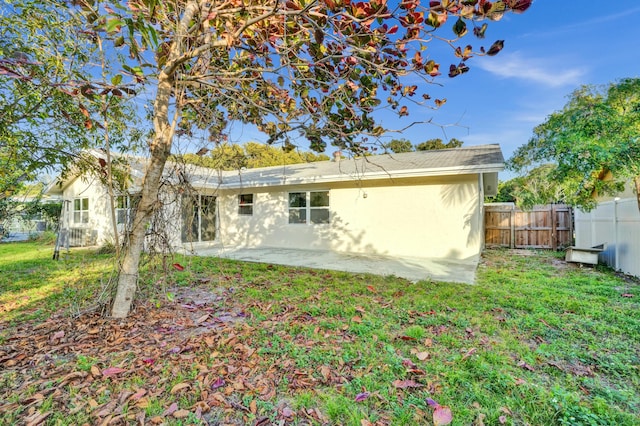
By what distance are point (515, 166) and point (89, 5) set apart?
65.8ft

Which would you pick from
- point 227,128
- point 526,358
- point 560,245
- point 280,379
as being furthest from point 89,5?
point 560,245

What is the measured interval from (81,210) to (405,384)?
17.6 m

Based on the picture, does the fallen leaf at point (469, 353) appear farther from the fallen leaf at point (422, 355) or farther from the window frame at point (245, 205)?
the window frame at point (245, 205)

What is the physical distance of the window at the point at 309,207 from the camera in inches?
437

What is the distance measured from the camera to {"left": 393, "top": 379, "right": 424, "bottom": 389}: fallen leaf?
2419 mm

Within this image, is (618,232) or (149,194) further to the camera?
(618,232)

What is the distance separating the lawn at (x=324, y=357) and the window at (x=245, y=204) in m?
7.54

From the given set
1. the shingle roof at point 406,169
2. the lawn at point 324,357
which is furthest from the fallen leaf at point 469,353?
the shingle roof at point 406,169

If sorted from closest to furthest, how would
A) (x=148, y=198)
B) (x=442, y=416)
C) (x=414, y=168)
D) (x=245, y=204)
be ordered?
(x=442, y=416)
(x=148, y=198)
(x=414, y=168)
(x=245, y=204)

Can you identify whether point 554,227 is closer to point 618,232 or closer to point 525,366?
point 618,232

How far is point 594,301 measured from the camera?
4789mm

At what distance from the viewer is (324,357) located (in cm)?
293

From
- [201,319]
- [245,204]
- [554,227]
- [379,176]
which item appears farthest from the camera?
[245,204]

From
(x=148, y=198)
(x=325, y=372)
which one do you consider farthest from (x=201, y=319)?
(x=325, y=372)
